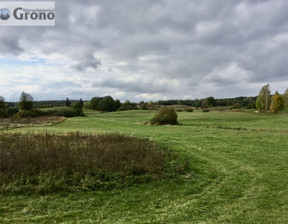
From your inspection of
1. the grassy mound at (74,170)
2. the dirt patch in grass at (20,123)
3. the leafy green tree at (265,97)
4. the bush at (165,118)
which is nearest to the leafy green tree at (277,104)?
the leafy green tree at (265,97)

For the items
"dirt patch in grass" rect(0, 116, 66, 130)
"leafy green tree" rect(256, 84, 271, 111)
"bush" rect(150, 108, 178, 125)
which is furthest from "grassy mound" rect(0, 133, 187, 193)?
"leafy green tree" rect(256, 84, 271, 111)

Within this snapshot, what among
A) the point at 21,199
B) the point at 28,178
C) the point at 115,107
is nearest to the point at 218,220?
the point at 21,199

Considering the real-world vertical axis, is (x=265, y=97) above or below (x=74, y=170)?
above

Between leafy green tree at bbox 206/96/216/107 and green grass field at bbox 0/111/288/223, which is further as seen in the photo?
leafy green tree at bbox 206/96/216/107

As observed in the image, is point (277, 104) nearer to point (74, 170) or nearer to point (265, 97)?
point (265, 97)

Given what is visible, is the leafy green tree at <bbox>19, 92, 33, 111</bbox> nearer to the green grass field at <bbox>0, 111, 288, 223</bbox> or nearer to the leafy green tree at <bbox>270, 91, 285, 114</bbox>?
the green grass field at <bbox>0, 111, 288, 223</bbox>

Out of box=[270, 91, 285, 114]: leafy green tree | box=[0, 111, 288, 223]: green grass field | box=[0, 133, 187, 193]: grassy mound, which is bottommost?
box=[0, 111, 288, 223]: green grass field

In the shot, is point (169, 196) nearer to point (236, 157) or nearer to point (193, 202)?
point (193, 202)

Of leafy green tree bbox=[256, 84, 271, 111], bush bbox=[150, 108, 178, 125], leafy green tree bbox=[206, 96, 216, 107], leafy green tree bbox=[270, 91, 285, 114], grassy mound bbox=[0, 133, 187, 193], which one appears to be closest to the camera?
grassy mound bbox=[0, 133, 187, 193]

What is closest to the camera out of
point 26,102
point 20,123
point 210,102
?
point 20,123

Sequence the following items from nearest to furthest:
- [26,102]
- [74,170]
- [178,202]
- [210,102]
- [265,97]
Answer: [178,202]
[74,170]
[26,102]
[265,97]
[210,102]

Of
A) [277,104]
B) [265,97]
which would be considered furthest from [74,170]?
[265,97]

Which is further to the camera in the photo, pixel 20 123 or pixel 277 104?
pixel 277 104

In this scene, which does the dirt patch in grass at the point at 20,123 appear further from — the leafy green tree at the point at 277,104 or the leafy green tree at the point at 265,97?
the leafy green tree at the point at 265,97
